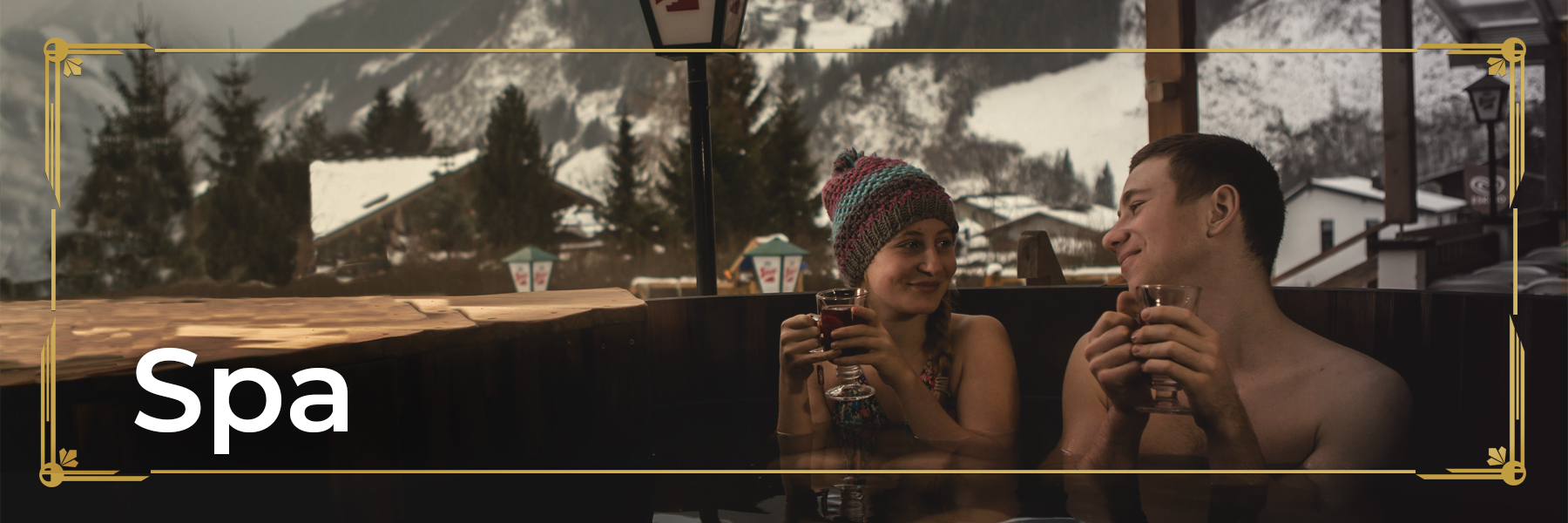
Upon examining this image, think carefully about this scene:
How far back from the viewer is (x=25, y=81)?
82.1 ft

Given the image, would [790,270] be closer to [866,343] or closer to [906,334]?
[906,334]

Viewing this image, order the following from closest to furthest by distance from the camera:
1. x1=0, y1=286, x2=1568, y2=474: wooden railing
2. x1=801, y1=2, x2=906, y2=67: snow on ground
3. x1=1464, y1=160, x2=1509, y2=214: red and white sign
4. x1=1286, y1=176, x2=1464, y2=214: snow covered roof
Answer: x1=0, y1=286, x2=1568, y2=474: wooden railing < x1=1464, y1=160, x2=1509, y2=214: red and white sign < x1=1286, y1=176, x2=1464, y2=214: snow covered roof < x1=801, y1=2, x2=906, y2=67: snow on ground

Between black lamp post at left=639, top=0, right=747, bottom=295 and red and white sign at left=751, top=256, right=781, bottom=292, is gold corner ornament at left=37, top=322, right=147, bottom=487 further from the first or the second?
red and white sign at left=751, top=256, right=781, bottom=292

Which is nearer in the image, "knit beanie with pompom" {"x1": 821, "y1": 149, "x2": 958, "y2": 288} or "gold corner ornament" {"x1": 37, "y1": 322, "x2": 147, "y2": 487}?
"gold corner ornament" {"x1": 37, "y1": 322, "x2": 147, "y2": 487}

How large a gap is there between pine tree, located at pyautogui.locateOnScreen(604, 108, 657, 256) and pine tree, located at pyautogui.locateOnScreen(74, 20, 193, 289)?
10987 mm

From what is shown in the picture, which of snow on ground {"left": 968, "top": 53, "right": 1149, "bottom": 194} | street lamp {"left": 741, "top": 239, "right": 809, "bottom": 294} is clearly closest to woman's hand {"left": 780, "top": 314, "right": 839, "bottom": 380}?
street lamp {"left": 741, "top": 239, "right": 809, "bottom": 294}

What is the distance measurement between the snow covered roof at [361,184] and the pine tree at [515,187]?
71.7 inches

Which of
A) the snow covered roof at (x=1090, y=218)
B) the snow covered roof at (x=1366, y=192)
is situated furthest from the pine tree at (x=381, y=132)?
the snow covered roof at (x=1366, y=192)

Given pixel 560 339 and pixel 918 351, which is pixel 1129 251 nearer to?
pixel 918 351

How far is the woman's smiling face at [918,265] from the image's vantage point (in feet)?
5.27

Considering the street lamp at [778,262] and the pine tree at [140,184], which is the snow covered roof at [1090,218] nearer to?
the street lamp at [778,262]

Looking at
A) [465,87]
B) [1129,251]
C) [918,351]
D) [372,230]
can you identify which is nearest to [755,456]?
[918,351]

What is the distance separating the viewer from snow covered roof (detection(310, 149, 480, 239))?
22672 mm

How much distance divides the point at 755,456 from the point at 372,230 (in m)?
23.9
